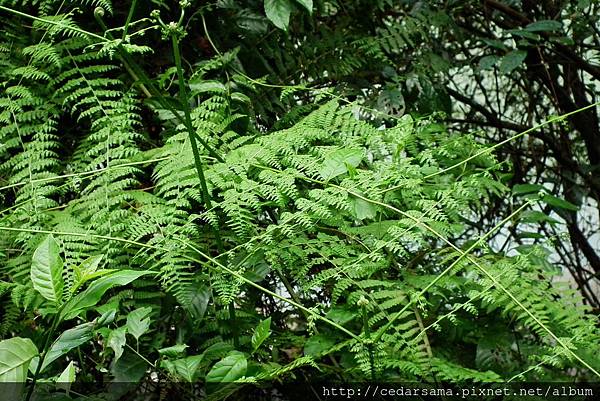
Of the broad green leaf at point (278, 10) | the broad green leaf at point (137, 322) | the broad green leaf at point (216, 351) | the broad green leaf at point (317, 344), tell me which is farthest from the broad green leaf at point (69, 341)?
the broad green leaf at point (278, 10)

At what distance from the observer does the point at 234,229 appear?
1.17 meters

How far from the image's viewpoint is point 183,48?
1.61m

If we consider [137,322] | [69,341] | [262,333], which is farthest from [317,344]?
[69,341]

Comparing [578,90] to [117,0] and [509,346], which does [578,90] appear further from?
[117,0]

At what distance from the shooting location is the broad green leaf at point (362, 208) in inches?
44.7

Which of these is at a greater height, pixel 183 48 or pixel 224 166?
pixel 183 48

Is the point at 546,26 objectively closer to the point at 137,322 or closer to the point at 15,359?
the point at 137,322

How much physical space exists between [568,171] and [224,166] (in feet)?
5.04

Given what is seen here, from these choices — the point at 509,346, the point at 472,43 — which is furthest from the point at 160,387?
the point at 472,43

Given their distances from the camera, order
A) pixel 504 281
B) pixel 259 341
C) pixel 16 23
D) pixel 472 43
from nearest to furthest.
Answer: pixel 259 341
pixel 504 281
pixel 16 23
pixel 472 43

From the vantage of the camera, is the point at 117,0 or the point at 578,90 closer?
the point at 117,0

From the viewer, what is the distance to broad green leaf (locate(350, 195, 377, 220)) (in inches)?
44.7

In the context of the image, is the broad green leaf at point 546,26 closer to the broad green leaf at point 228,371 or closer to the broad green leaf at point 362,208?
the broad green leaf at point 362,208

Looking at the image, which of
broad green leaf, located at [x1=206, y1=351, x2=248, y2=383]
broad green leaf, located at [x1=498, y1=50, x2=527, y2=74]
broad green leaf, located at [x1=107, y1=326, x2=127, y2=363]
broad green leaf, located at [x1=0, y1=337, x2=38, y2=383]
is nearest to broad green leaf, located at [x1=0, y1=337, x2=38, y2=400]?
broad green leaf, located at [x1=0, y1=337, x2=38, y2=383]
